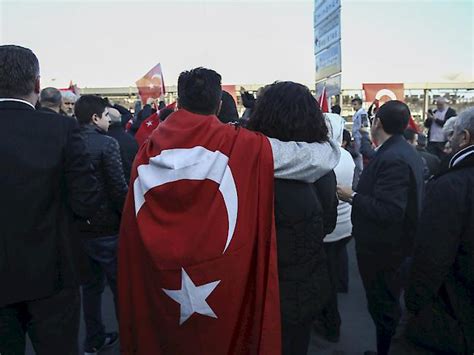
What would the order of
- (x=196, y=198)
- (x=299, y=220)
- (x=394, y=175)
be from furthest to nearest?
1. (x=394, y=175)
2. (x=299, y=220)
3. (x=196, y=198)

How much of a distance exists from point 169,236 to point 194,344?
1.63ft

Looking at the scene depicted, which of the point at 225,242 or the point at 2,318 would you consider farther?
the point at 2,318

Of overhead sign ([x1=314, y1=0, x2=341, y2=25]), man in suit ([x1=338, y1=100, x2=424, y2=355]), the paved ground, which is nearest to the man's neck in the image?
man in suit ([x1=338, y1=100, x2=424, y2=355])

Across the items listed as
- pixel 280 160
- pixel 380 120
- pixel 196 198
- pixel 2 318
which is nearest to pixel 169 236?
pixel 196 198

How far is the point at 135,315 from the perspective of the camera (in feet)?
6.59

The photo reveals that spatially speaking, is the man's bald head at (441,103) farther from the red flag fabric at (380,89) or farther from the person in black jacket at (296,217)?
the person in black jacket at (296,217)

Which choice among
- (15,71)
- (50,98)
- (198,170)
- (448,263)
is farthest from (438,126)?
(15,71)

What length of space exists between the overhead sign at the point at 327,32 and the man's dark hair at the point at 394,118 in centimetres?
355

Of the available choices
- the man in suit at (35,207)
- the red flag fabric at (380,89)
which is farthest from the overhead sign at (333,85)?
the man in suit at (35,207)

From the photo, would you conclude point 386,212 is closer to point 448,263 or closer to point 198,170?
point 448,263

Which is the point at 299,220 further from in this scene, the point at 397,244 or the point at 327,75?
the point at 327,75

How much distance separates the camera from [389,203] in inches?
103

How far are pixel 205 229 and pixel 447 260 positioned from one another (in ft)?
3.59

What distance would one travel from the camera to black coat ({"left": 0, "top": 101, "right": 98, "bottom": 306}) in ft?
5.97
